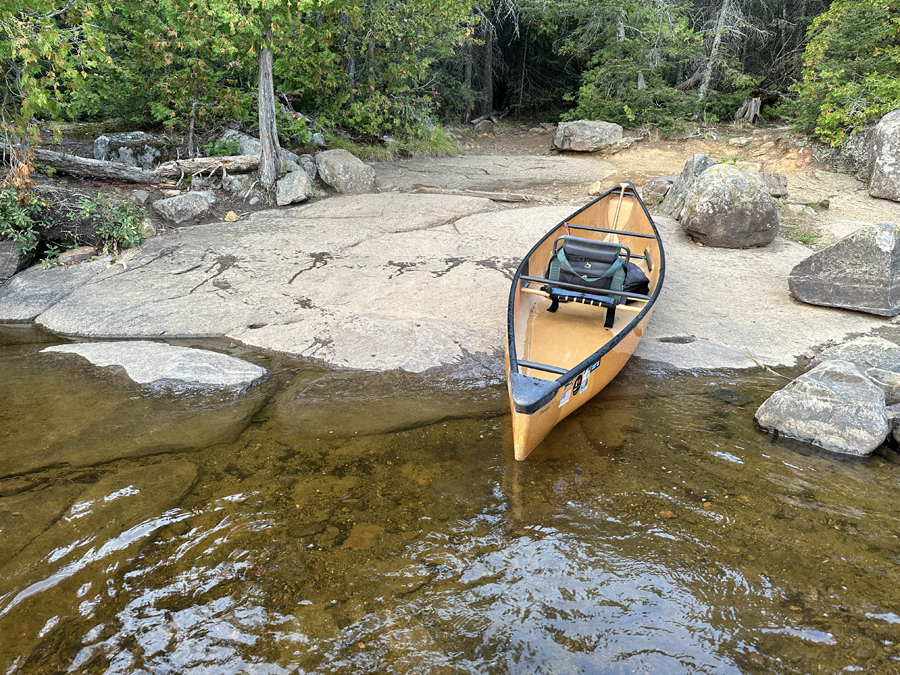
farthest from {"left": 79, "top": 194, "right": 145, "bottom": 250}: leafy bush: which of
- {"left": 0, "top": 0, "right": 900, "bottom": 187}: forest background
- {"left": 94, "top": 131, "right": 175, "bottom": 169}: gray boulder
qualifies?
{"left": 94, "top": 131, "right": 175, "bottom": 169}: gray boulder

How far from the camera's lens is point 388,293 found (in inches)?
227

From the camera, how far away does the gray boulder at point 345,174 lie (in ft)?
30.5

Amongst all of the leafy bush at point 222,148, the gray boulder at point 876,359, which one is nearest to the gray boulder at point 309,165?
the leafy bush at point 222,148

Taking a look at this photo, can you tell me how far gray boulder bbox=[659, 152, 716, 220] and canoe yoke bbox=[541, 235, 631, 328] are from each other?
12.6 ft

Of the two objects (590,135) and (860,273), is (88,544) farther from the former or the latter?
(590,135)

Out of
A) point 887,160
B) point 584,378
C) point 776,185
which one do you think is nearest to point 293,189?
point 584,378

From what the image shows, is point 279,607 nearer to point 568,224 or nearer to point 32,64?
point 568,224

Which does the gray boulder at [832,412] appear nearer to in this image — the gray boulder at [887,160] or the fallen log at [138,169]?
the gray boulder at [887,160]

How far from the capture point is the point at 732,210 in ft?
22.9

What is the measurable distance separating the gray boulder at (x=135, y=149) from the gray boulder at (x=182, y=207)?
4.08 feet

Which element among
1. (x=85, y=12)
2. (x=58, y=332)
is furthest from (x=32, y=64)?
(x=58, y=332)

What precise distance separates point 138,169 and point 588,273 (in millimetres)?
6636

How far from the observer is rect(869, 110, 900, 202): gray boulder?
8.85m

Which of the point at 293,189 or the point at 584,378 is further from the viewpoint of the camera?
the point at 293,189
